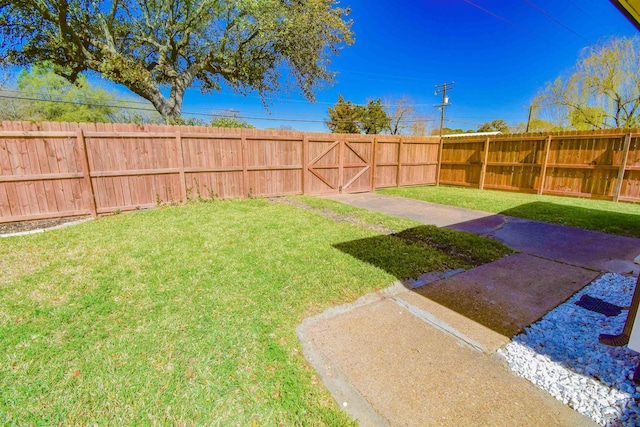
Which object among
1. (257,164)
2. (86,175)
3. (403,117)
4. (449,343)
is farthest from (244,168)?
(403,117)

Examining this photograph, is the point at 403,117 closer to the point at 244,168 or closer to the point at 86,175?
the point at 244,168

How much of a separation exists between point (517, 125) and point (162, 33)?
3980 centimetres

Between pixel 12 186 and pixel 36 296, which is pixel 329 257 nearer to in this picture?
pixel 36 296

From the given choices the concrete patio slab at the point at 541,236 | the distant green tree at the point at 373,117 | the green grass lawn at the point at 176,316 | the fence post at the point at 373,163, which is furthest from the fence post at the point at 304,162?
the distant green tree at the point at 373,117

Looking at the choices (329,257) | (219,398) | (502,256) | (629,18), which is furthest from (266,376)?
(502,256)

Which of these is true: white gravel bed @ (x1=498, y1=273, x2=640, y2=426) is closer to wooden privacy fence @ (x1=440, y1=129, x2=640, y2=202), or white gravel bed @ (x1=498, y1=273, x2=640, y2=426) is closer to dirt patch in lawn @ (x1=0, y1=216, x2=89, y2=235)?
dirt patch in lawn @ (x1=0, y1=216, x2=89, y2=235)

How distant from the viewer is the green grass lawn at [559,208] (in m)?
6.07

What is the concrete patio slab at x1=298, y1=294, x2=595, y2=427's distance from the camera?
66.9 inches

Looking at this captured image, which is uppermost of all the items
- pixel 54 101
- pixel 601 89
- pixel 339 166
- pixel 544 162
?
pixel 54 101

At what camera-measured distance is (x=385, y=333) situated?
8.14 feet

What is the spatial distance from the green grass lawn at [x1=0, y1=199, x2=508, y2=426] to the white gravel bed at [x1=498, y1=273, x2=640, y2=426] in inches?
53.5

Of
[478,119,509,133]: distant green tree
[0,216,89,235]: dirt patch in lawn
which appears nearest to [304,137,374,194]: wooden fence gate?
[0,216,89,235]: dirt patch in lawn

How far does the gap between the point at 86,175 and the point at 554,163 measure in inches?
516

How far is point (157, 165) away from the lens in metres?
6.95
